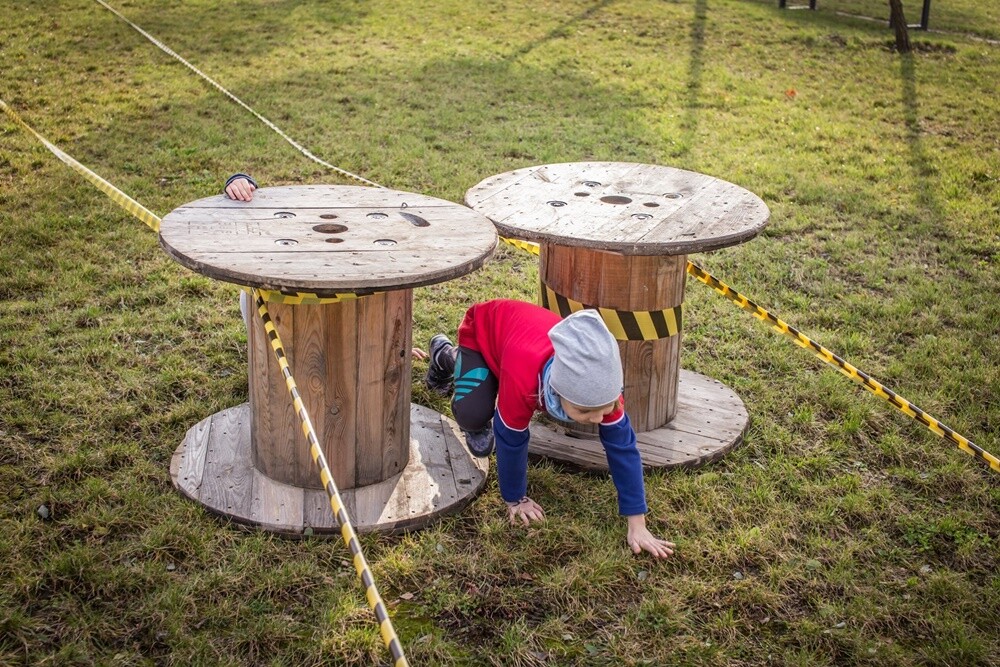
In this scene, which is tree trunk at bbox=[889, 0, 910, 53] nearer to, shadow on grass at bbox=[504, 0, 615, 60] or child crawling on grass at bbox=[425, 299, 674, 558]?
shadow on grass at bbox=[504, 0, 615, 60]

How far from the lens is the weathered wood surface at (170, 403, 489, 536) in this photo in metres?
3.57

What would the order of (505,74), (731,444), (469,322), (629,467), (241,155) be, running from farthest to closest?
(505,74) < (241,155) < (731,444) < (469,322) < (629,467)

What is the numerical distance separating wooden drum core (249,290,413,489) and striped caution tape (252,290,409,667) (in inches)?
4.8

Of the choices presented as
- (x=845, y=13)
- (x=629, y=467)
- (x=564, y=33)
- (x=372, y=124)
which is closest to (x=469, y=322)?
(x=629, y=467)

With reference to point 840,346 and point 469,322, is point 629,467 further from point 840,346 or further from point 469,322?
point 840,346

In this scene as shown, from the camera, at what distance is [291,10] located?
42.3 feet

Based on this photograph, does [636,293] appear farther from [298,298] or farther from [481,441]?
[298,298]

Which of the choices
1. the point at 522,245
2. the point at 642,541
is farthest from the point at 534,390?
the point at 522,245

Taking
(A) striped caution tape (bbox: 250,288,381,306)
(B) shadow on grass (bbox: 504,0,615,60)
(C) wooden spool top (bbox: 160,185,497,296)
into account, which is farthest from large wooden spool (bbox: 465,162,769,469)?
(B) shadow on grass (bbox: 504,0,615,60)

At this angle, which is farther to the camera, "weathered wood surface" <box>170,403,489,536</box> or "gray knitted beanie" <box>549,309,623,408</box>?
"weathered wood surface" <box>170,403,489,536</box>

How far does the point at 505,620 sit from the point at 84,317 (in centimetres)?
327

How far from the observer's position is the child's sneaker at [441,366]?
14.8 ft

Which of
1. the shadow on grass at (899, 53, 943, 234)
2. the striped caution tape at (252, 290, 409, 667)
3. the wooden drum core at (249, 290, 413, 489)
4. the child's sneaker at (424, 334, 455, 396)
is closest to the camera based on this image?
the striped caution tape at (252, 290, 409, 667)

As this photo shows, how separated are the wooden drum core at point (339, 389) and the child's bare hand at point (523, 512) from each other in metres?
0.54
